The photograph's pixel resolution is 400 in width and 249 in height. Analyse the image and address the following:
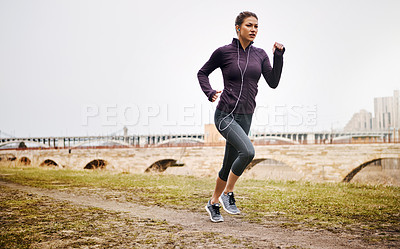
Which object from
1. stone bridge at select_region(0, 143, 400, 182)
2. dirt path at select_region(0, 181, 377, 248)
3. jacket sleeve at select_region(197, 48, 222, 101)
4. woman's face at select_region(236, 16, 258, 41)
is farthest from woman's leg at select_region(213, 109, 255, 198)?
stone bridge at select_region(0, 143, 400, 182)

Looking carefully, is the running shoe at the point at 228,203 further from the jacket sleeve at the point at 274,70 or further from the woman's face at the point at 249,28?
the woman's face at the point at 249,28

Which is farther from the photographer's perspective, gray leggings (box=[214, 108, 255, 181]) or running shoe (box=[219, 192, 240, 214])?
running shoe (box=[219, 192, 240, 214])

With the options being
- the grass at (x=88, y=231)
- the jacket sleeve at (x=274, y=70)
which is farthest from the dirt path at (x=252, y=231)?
the jacket sleeve at (x=274, y=70)

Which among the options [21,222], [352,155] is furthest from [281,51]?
[352,155]

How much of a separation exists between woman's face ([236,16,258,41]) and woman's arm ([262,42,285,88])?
0.24 metres

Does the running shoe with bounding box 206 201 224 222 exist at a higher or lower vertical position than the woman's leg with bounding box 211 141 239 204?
lower

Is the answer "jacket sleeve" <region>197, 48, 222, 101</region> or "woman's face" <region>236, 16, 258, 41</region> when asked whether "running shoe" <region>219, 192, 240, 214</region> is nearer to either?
"jacket sleeve" <region>197, 48, 222, 101</region>

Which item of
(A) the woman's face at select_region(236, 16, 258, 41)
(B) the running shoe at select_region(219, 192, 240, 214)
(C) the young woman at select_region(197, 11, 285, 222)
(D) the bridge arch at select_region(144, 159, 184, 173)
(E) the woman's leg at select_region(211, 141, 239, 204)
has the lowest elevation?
(D) the bridge arch at select_region(144, 159, 184, 173)

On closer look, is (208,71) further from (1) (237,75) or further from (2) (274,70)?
(2) (274,70)

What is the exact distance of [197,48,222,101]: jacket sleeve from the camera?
335cm

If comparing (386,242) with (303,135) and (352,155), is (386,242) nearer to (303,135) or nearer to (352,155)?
(352,155)

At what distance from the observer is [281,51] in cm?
331

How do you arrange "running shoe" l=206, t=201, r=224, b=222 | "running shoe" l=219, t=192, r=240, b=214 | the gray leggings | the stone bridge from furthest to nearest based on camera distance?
the stone bridge, "running shoe" l=219, t=192, r=240, b=214, "running shoe" l=206, t=201, r=224, b=222, the gray leggings

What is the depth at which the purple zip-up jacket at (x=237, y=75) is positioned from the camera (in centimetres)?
329
